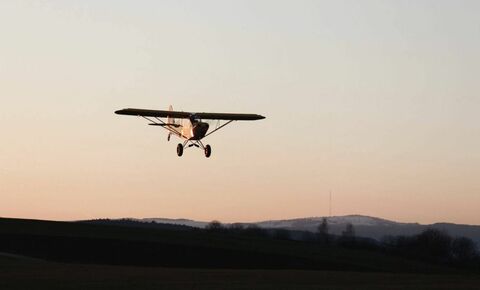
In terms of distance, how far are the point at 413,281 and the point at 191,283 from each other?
15.3m

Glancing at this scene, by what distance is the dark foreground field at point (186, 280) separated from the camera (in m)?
57.9

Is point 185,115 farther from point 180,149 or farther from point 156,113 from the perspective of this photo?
point 180,149

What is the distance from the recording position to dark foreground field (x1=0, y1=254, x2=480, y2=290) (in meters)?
57.9

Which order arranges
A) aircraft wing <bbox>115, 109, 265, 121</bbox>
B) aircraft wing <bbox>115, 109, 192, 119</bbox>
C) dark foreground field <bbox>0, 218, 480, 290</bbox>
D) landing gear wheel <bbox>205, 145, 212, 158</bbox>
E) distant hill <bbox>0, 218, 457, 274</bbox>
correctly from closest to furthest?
dark foreground field <bbox>0, 218, 480, 290</bbox> < landing gear wheel <bbox>205, 145, 212, 158</bbox> < aircraft wing <bbox>115, 109, 192, 119</bbox> < aircraft wing <bbox>115, 109, 265, 121</bbox> < distant hill <bbox>0, 218, 457, 274</bbox>

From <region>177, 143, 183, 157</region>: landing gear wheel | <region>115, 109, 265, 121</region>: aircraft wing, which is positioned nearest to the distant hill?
<region>115, 109, 265, 121</region>: aircraft wing

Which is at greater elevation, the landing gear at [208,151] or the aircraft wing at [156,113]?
the aircraft wing at [156,113]

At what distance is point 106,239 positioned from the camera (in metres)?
111

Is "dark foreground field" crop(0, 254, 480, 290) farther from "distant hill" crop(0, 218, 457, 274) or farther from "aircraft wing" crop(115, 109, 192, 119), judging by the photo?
"distant hill" crop(0, 218, 457, 274)

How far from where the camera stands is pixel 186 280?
62562mm

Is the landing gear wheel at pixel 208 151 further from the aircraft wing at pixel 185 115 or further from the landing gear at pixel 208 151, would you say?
the aircraft wing at pixel 185 115

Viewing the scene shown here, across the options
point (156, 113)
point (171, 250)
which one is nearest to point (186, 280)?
point (156, 113)

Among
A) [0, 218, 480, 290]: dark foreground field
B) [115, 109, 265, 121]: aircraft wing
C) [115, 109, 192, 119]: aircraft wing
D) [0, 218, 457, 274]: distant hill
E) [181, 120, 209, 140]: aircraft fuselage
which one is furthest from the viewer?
[0, 218, 457, 274]: distant hill

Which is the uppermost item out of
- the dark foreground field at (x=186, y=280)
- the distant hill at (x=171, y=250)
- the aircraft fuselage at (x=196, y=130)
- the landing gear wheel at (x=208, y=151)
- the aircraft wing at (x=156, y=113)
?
the aircraft wing at (x=156, y=113)

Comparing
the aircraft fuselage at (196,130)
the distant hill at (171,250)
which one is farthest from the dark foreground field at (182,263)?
the aircraft fuselage at (196,130)
